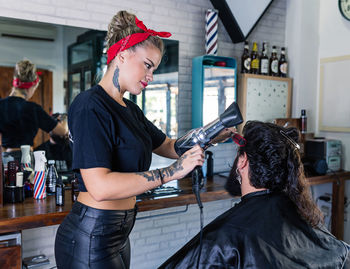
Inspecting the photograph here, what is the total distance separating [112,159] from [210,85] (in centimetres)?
193

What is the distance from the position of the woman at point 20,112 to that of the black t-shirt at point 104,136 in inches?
45.4

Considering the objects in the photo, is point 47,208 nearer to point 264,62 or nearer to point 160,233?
point 160,233

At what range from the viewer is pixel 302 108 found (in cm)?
388

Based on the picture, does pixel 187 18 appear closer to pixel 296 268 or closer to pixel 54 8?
pixel 54 8

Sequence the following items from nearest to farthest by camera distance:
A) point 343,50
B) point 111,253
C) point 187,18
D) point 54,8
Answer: point 111,253 < point 54,8 < point 187,18 < point 343,50

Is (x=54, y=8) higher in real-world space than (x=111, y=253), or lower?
higher

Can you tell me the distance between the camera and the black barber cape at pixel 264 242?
1.41 metres

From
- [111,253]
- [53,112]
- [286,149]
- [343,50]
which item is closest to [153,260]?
[53,112]

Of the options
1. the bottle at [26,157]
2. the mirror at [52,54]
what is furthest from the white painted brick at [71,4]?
the bottle at [26,157]

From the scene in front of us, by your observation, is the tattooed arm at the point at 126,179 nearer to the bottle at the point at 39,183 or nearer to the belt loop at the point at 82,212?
the belt loop at the point at 82,212

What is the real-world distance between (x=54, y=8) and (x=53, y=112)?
729mm

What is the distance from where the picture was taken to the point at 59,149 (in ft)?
8.59

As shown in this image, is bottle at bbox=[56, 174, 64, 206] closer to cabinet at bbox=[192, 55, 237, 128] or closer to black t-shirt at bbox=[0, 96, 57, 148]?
black t-shirt at bbox=[0, 96, 57, 148]

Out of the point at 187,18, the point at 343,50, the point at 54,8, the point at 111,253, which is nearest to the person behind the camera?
the point at 111,253
